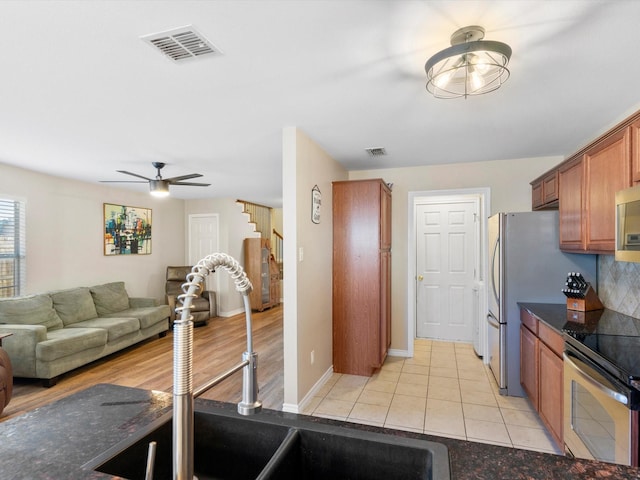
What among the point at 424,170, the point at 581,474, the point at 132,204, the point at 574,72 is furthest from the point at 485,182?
the point at 132,204

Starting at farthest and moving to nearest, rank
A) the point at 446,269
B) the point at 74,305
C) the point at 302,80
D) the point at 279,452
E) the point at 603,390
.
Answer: the point at 446,269 < the point at 74,305 < the point at 302,80 < the point at 603,390 < the point at 279,452

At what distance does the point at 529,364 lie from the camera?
2.86 m

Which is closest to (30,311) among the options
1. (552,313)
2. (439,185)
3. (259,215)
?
(259,215)

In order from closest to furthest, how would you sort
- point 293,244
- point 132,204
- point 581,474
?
point 581,474 → point 293,244 → point 132,204

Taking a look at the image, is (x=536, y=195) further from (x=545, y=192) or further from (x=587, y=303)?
(x=587, y=303)

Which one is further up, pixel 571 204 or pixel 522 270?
pixel 571 204

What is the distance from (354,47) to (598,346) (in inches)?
78.4

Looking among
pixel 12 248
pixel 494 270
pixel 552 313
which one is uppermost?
pixel 12 248

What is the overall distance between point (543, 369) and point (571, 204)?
1.30 m

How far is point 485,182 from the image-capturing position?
4078mm

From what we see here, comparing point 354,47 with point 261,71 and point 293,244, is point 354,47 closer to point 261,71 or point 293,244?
point 261,71

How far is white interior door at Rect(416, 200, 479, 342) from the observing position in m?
4.84

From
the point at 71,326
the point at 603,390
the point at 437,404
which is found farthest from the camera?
the point at 71,326

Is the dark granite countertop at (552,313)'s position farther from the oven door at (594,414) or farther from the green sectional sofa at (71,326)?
the green sectional sofa at (71,326)
